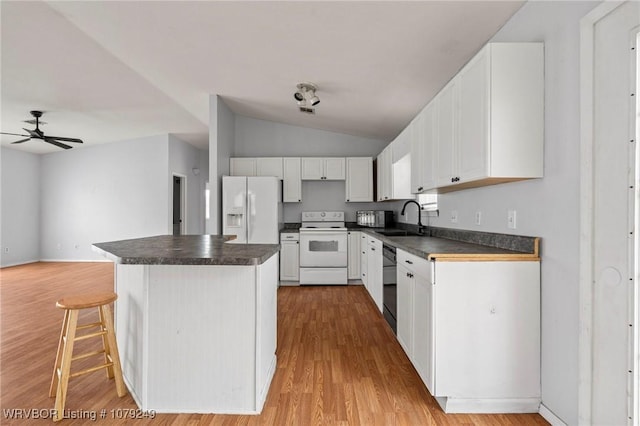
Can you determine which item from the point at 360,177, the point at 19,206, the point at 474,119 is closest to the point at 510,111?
the point at 474,119

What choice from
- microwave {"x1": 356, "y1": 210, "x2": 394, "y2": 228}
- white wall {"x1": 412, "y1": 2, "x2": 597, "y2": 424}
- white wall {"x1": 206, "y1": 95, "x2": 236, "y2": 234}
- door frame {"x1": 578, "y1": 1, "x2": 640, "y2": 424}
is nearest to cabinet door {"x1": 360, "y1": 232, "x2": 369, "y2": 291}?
microwave {"x1": 356, "y1": 210, "x2": 394, "y2": 228}

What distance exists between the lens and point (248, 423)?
1.82m

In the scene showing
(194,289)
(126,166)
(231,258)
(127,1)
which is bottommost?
(194,289)

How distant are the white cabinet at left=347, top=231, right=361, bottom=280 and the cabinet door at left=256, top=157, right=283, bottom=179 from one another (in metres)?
1.53

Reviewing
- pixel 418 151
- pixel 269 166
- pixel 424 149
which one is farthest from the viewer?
pixel 269 166

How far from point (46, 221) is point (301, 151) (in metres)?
6.16

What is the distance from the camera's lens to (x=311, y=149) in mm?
5844

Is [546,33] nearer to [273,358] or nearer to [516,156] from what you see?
[516,156]

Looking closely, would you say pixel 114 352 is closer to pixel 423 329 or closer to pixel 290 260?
pixel 423 329

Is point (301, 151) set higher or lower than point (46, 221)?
higher

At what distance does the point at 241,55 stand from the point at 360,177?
2.80 metres

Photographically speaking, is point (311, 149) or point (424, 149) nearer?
point (424, 149)

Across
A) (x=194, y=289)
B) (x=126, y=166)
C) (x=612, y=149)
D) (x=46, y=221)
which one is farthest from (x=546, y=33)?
(x=46, y=221)

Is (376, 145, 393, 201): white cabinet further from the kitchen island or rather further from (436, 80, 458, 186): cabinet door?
the kitchen island
